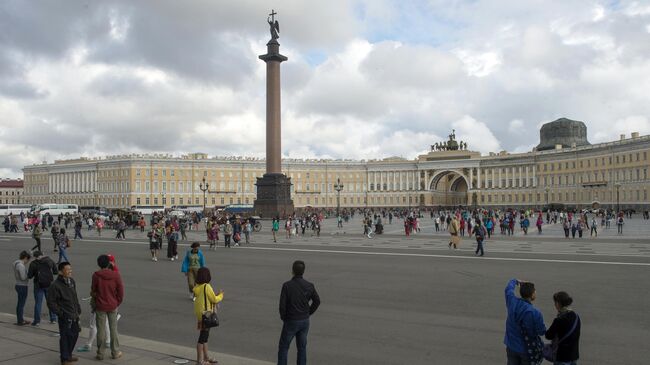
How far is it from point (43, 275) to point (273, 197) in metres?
47.9

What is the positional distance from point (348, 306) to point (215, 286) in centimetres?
456

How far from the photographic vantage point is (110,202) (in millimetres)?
131000

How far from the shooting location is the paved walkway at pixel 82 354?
748 centimetres

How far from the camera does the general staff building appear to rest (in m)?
110

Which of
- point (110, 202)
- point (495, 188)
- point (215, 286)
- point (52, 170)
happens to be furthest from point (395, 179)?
point (215, 286)

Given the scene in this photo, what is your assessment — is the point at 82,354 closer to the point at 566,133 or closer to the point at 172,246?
the point at 172,246

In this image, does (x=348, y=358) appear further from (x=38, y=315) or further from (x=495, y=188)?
(x=495, y=188)

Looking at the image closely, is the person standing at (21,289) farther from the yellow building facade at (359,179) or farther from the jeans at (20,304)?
the yellow building facade at (359,179)

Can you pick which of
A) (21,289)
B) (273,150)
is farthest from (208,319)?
(273,150)

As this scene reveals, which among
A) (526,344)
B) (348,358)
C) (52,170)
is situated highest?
(52,170)

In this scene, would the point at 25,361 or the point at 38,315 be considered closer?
the point at 25,361

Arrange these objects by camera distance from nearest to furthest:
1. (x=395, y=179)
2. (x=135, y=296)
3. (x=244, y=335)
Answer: (x=244, y=335) → (x=135, y=296) → (x=395, y=179)

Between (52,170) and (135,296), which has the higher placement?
(52,170)

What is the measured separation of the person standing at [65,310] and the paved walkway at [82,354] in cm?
26
